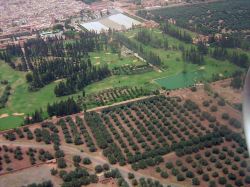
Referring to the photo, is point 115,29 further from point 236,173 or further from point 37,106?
point 236,173

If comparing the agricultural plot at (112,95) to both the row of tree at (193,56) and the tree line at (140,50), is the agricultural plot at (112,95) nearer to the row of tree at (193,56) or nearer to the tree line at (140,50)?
the tree line at (140,50)

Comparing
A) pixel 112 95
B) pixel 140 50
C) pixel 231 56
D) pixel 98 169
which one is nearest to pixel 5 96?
pixel 112 95

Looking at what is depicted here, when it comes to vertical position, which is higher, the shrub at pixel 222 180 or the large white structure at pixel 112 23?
the large white structure at pixel 112 23

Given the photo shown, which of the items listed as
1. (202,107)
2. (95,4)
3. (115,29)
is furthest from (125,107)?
(95,4)

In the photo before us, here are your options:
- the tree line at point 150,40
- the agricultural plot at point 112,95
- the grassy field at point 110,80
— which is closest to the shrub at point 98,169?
the agricultural plot at point 112,95

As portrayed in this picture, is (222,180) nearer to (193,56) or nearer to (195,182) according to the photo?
(195,182)

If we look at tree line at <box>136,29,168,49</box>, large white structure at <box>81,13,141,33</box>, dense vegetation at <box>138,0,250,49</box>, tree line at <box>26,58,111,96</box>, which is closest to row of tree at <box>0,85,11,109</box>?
tree line at <box>26,58,111,96</box>

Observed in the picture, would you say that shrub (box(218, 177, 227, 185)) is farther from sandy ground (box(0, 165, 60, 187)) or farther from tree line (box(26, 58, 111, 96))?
tree line (box(26, 58, 111, 96))
